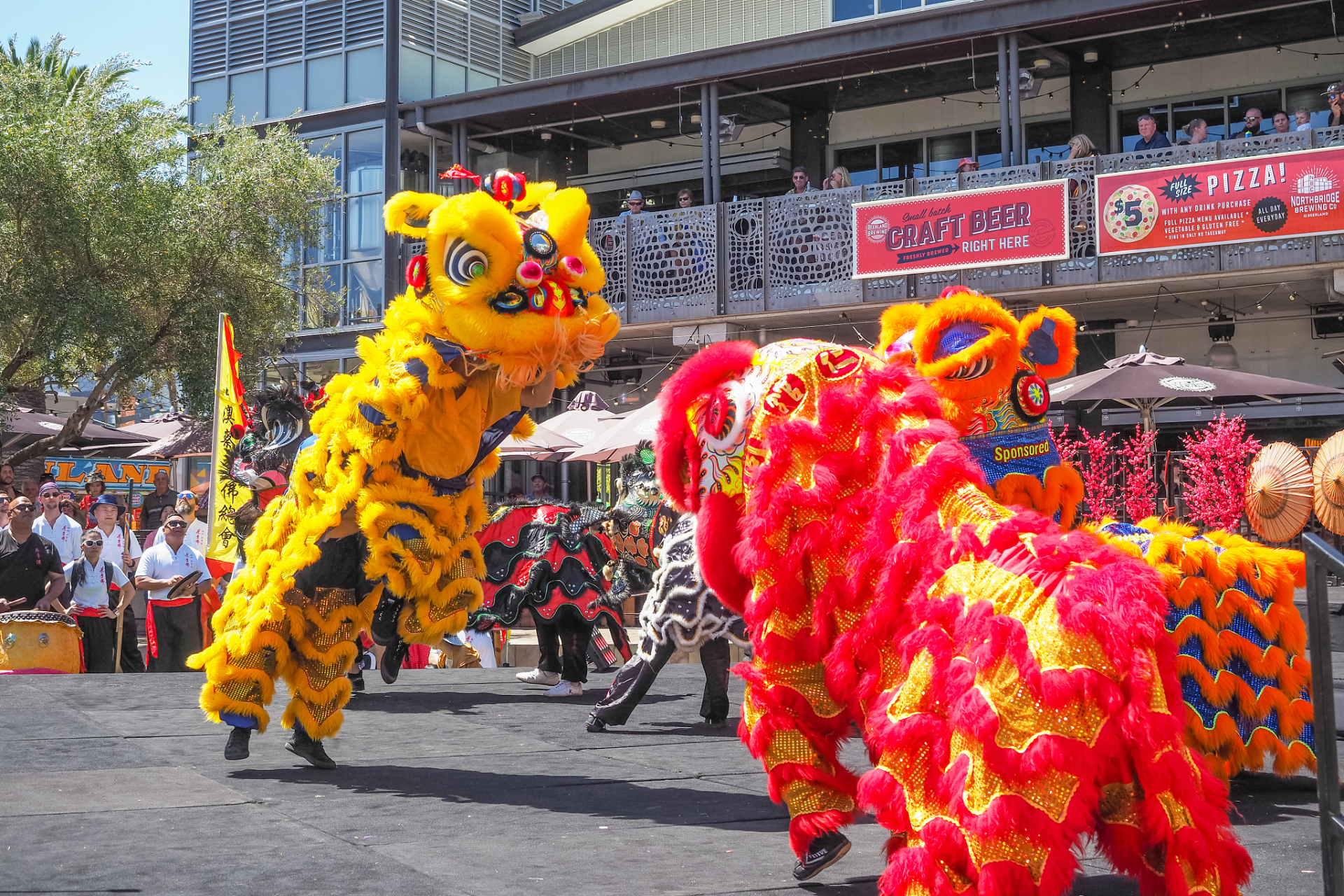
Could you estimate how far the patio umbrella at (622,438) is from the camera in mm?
12828

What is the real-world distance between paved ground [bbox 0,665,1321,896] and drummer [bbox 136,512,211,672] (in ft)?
8.64

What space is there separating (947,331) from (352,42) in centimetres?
1778

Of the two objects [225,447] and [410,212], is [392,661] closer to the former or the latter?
[225,447]

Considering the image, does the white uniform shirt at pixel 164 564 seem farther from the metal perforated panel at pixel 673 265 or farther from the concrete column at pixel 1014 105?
the concrete column at pixel 1014 105

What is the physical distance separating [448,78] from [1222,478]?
15.4 metres

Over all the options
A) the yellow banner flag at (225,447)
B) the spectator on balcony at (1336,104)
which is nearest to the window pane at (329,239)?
the yellow banner flag at (225,447)

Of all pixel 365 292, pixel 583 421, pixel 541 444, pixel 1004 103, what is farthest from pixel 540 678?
pixel 365 292

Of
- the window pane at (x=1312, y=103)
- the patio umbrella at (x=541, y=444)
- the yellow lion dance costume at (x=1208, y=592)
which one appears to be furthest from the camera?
the window pane at (x=1312, y=103)

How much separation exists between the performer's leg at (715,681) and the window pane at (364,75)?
15.6 m

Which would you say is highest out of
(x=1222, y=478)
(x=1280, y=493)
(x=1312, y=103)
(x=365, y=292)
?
(x=1312, y=103)

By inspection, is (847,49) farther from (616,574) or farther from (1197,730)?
(1197,730)

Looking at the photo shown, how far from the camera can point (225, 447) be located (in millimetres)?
8133

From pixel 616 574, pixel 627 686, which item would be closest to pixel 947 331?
pixel 627 686

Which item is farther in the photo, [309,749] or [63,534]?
[63,534]
